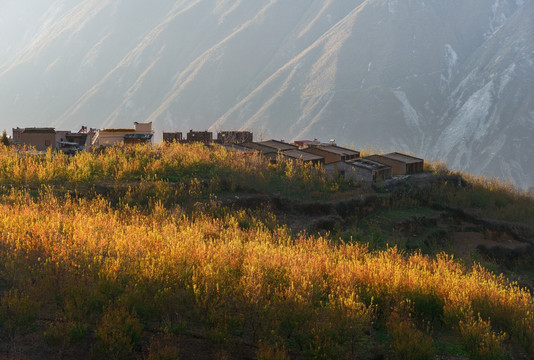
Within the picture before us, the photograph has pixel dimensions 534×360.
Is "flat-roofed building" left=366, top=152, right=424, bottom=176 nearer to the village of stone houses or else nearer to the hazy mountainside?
the village of stone houses

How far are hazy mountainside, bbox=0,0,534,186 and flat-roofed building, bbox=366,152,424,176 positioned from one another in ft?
233

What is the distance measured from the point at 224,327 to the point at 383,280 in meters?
2.91

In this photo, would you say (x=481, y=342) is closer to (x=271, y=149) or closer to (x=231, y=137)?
(x=271, y=149)

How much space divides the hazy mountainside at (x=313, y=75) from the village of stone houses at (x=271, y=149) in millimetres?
72486

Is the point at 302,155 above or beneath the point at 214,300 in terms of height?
above

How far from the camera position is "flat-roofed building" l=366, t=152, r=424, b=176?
22266 millimetres

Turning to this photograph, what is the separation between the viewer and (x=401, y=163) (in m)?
22.3

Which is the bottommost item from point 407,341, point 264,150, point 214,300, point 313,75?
point 407,341

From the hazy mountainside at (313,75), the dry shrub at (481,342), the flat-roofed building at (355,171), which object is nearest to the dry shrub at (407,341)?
the dry shrub at (481,342)

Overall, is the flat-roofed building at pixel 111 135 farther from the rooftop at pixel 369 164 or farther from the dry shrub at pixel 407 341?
the dry shrub at pixel 407 341

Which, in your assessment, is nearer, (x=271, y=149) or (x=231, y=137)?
(x=271, y=149)

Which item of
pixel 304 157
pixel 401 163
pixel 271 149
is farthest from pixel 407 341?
pixel 271 149

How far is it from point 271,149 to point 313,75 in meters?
95.8

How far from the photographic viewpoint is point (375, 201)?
17.9m
